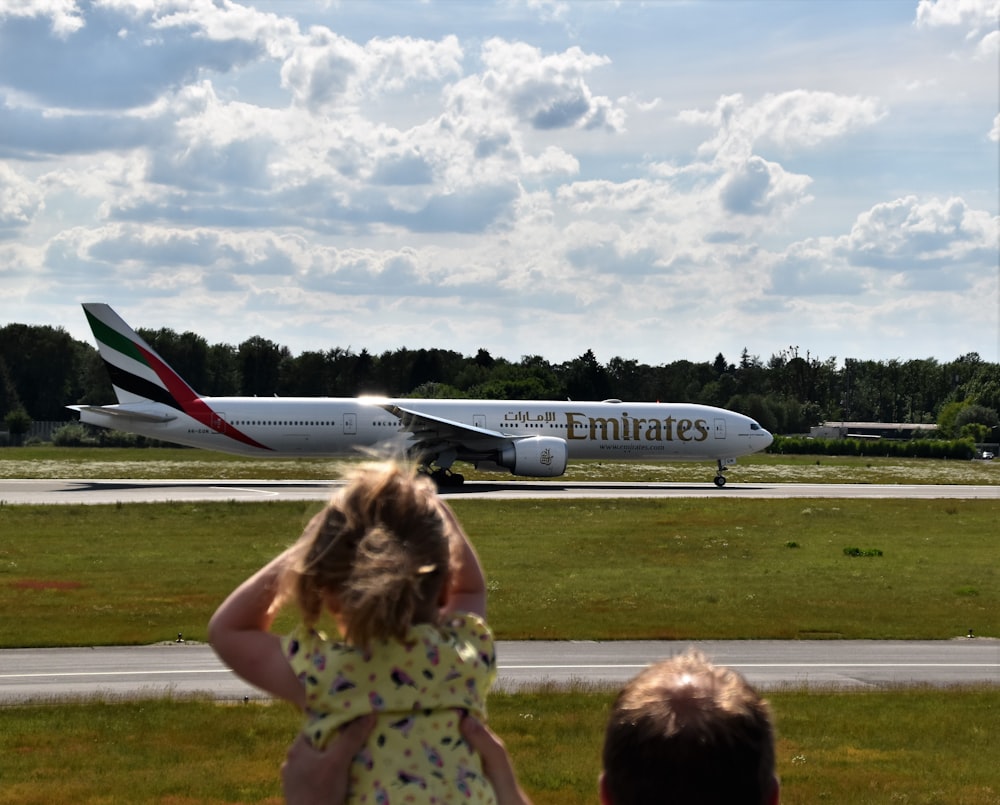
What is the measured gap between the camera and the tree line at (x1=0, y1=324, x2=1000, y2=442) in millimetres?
127000

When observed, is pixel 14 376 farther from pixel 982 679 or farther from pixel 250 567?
pixel 982 679

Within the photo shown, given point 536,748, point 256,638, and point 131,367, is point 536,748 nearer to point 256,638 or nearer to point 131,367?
Answer: point 256,638

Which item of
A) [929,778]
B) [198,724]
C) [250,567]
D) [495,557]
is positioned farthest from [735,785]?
[495,557]

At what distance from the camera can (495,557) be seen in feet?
93.9

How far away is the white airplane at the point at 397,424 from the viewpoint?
50000mm

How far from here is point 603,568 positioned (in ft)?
90.1

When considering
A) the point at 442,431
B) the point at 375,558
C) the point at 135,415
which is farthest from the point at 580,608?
the point at 135,415

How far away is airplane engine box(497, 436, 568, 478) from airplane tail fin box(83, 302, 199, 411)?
13018 millimetres

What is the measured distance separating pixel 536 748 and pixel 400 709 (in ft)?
28.4

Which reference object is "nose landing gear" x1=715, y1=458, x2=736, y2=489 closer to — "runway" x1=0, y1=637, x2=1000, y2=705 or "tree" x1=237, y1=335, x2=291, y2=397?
"runway" x1=0, y1=637, x2=1000, y2=705

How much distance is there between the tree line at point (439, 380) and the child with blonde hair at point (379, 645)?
98.6 m

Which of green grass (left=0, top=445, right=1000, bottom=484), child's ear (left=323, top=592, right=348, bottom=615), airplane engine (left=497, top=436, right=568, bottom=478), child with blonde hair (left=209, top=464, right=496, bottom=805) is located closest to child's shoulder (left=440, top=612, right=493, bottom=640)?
child with blonde hair (left=209, top=464, right=496, bottom=805)

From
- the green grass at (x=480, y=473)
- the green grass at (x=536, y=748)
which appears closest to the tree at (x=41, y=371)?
the green grass at (x=480, y=473)

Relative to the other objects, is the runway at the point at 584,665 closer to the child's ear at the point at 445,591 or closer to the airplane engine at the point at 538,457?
the child's ear at the point at 445,591
